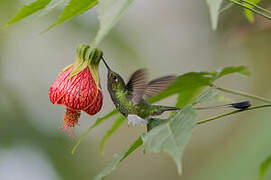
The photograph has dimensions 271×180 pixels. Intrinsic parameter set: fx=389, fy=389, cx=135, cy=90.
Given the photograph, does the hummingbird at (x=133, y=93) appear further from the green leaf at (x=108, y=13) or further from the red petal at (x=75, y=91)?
the green leaf at (x=108, y=13)

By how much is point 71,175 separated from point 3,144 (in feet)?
2.64

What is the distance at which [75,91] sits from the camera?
94 cm

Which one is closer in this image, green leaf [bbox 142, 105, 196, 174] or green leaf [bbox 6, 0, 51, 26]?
green leaf [bbox 142, 105, 196, 174]

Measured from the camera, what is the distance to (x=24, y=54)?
3.57 metres

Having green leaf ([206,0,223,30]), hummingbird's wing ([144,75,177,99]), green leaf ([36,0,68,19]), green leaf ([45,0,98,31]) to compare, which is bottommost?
hummingbird's wing ([144,75,177,99])

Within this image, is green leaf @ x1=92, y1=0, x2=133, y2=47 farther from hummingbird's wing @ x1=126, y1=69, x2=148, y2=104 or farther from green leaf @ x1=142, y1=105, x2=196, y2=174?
hummingbird's wing @ x1=126, y1=69, x2=148, y2=104

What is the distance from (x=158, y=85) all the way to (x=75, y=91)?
0.20 metres

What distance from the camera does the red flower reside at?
3.08 ft

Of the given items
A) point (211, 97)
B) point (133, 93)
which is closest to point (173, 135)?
point (211, 97)

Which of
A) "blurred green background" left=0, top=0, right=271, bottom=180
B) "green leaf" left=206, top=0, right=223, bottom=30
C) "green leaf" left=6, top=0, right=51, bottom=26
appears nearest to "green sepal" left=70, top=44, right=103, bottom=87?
"green leaf" left=6, top=0, right=51, bottom=26

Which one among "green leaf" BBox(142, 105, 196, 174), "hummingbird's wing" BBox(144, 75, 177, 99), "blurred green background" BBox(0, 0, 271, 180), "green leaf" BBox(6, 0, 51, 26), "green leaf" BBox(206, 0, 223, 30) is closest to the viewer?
"green leaf" BBox(206, 0, 223, 30)

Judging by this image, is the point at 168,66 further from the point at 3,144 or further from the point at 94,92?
the point at 94,92

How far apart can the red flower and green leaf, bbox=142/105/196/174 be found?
0.80 feet

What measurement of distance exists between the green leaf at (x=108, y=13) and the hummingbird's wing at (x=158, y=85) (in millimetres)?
365
